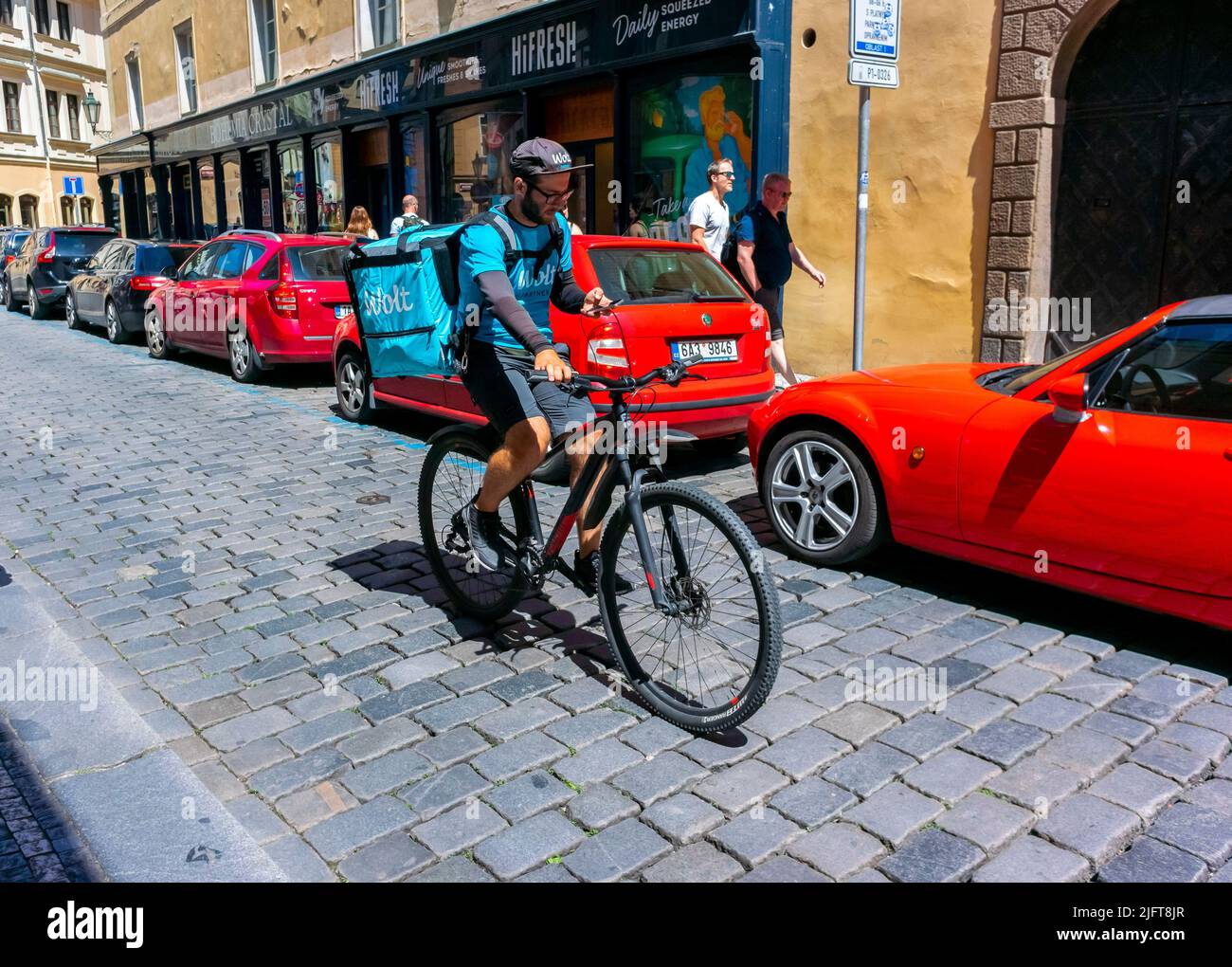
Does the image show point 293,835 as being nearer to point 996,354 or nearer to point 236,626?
point 236,626

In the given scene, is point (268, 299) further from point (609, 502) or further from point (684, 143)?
point (609, 502)

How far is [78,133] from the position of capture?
188ft

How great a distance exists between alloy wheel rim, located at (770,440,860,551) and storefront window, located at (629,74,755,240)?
762 cm

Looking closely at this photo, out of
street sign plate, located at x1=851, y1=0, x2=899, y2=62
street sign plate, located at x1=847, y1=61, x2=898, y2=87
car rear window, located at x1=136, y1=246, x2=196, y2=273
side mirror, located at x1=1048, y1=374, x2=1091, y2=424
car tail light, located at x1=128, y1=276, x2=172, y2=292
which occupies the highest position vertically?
street sign plate, located at x1=851, y1=0, x2=899, y2=62

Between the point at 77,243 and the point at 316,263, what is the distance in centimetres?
1323

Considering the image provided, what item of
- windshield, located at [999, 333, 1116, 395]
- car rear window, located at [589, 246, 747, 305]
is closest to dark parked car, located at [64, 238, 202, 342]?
car rear window, located at [589, 246, 747, 305]

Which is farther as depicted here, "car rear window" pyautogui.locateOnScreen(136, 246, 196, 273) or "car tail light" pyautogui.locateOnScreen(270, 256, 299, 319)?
"car rear window" pyautogui.locateOnScreen(136, 246, 196, 273)

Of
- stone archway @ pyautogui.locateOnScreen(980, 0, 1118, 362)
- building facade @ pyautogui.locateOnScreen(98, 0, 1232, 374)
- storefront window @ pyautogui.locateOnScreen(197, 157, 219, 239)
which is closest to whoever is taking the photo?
building facade @ pyautogui.locateOnScreen(98, 0, 1232, 374)

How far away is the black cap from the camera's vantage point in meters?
4.06

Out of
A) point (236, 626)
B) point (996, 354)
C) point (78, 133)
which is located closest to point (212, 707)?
point (236, 626)

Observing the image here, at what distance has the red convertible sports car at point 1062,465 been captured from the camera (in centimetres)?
416

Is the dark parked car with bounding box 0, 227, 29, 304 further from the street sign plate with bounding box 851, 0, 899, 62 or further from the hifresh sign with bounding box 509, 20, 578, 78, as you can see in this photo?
the street sign plate with bounding box 851, 0, 899, 62

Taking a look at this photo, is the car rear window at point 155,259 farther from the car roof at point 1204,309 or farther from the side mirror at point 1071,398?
the car roof at point 1204,309
